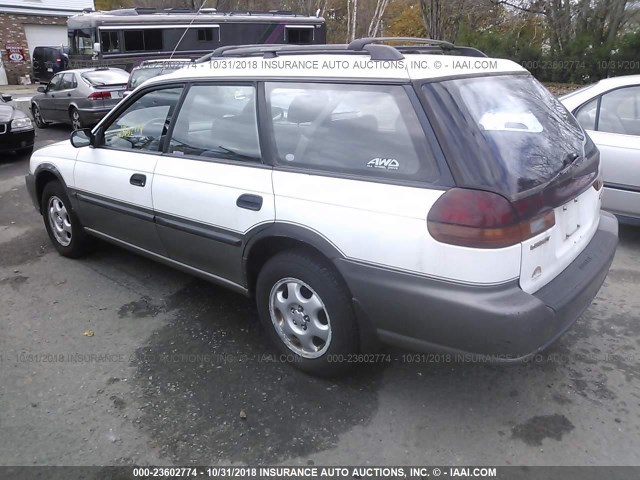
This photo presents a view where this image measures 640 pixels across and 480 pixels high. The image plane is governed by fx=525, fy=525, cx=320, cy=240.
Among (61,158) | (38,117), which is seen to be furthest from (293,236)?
(38,117)

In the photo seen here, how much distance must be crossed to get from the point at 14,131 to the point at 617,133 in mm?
9204

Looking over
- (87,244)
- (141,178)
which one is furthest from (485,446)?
(87,244)

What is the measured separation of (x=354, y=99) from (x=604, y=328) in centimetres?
231

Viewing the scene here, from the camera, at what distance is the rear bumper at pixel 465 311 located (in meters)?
2.29

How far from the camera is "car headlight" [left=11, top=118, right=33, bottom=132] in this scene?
9.15 meters

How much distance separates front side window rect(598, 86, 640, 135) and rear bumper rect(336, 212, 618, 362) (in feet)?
8.92

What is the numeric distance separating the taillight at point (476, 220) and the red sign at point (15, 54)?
29.9 metres

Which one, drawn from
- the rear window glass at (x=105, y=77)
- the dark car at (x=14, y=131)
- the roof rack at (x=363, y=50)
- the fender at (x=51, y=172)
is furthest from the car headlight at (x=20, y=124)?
the roof rack at (x=363, y=50)

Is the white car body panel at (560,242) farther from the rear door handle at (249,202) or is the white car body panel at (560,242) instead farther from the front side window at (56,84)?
the front side window at (56,84)

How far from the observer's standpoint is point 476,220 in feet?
7.47

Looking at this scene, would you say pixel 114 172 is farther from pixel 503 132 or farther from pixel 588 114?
pixel 588 114

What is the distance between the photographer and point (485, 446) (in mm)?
2516

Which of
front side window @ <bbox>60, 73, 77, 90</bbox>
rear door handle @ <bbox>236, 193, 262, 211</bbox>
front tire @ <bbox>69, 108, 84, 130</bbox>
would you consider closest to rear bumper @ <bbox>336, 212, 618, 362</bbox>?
rear door handle @ <bbox>236, 193, 262, 211</bbox>

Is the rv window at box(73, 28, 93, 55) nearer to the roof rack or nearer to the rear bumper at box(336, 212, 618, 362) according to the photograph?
the roof rack
